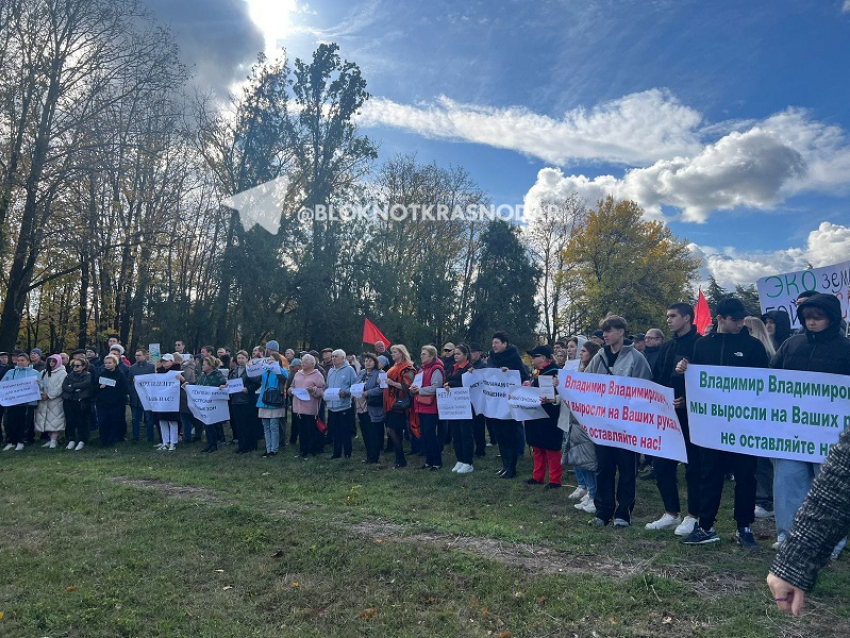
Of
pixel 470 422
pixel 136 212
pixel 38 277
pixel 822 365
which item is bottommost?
pixel 470 422

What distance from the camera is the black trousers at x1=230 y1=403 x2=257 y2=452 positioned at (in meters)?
12.7

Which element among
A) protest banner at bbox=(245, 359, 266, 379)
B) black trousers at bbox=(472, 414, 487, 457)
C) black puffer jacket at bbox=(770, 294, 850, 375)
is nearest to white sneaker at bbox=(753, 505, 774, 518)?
black puffer jacket at bbox=(770, 294, 850, 375)

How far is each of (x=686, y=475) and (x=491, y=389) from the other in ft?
14.0

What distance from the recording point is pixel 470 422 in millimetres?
10203

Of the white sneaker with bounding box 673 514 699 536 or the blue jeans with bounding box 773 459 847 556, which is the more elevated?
the blue jeans with bounding box 773 459 847 556

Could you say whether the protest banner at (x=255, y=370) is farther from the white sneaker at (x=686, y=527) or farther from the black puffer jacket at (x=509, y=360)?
the white sneaker at (x=686, y=527)

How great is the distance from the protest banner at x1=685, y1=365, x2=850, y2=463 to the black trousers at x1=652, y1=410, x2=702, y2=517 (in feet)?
1.73

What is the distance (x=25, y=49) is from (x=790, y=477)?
2190 cm

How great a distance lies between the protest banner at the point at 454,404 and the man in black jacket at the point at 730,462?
471 cm

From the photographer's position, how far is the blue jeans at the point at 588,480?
7.55 metres

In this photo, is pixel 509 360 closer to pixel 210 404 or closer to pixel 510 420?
pixel 510 420

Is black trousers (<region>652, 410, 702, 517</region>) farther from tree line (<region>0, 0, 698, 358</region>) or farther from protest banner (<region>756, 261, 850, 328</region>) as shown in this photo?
tree line (<region>0, 0, 698, 358</region>)

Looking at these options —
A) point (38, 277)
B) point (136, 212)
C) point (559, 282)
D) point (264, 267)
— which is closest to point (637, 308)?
point (559, 282)

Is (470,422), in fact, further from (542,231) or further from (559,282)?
(542,231)
